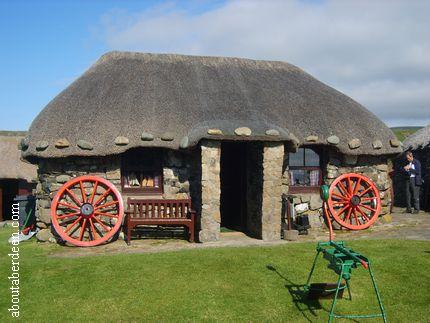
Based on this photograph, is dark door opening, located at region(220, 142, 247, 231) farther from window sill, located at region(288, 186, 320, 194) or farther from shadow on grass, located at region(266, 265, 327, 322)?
shadow on grass, located at region(266, 265, 327, 322)

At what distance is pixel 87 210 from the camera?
938 centimetres

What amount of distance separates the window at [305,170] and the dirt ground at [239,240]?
1.26 metres

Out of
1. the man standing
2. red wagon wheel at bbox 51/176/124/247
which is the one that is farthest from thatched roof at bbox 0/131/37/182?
the man standing

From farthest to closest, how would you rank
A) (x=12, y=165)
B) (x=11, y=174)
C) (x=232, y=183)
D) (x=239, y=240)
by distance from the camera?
(x=12, y=165) → (x=11, y=174) → (x=232, y=183) → (x=239, y=240)

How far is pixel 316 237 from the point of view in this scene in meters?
9.86

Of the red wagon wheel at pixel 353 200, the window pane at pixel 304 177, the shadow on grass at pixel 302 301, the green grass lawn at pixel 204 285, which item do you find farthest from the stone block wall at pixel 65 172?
the red wagon wheel at pixel 353 200

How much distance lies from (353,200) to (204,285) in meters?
5.76

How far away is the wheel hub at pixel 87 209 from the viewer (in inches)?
368

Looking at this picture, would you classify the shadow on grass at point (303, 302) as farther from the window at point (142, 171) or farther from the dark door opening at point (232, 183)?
the dark door opening at point (232, 183)

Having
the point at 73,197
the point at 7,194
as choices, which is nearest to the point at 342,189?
the point at 73,197

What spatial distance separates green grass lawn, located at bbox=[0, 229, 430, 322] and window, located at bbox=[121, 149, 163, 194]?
233 cm

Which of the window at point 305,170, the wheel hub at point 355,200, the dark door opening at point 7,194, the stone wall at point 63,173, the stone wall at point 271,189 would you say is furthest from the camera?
the dark door opening at point 7,194

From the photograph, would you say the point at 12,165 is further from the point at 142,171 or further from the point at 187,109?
the point at 187,109

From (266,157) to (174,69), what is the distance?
177 inches
